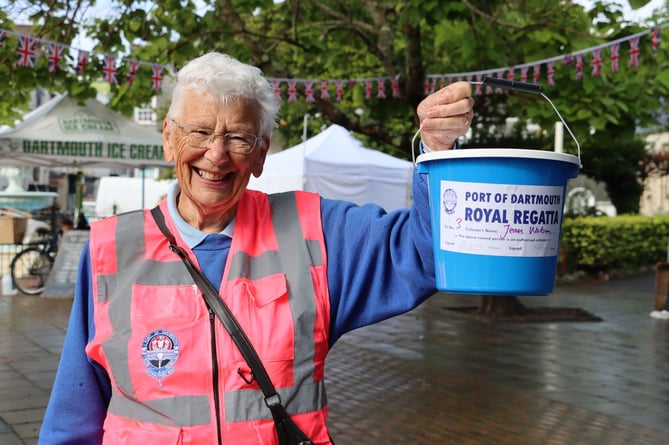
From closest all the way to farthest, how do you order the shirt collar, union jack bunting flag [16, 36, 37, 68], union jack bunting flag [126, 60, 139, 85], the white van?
the shirt collar → union jack bunting flag [16, 36, 37, 68] → union jack bunting flag [126, 60, 139, 85] → the white van

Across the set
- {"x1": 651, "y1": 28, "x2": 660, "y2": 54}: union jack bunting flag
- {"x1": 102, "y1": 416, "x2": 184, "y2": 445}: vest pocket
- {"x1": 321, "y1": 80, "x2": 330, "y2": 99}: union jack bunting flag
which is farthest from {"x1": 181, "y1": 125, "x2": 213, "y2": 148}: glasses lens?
{"x1": 321, "y1": 80, "x2": 330, "y2": 99}: union jack bunting flag

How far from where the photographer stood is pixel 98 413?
81.7 inches

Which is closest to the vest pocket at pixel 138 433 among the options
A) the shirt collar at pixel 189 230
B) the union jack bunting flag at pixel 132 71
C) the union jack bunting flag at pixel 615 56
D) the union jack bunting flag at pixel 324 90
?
the shirt collar at pixel 189 230

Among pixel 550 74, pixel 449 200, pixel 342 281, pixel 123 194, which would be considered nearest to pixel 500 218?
pixel 449 200

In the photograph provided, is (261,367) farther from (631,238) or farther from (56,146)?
(631,238)

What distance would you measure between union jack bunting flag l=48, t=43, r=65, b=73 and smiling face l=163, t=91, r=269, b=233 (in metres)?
8.33

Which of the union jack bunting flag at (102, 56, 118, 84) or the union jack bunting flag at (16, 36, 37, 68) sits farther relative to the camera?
the union jack bunting flag at (102, 56, 118, 84)

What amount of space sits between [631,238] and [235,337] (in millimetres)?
18616

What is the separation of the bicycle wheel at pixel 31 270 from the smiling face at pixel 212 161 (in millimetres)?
11471

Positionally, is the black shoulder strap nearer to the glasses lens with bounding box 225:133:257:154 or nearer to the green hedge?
the glasses lens with bounding box 225:133:257:154

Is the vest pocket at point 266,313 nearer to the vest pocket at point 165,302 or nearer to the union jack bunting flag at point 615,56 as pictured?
the vest pocket at point 165,302

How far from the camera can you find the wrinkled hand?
5.62ft

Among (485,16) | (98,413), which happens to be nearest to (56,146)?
(485,16)

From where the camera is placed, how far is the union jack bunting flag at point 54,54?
980 centimetres
